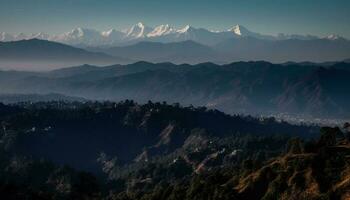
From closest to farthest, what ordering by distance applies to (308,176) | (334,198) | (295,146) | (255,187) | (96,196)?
(334,198) < (308,176) < (255,187) < (295,146) < (96,196)

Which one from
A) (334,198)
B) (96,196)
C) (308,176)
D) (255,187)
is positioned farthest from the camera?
(96,196)

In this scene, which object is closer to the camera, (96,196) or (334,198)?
(334,198)

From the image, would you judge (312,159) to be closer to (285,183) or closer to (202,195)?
(285,183)

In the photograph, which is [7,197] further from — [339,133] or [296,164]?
[339,133]

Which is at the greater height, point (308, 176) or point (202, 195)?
point (308, 176)

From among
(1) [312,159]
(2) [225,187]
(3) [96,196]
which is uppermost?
(1) [312,159]

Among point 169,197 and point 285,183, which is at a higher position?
point 285,183

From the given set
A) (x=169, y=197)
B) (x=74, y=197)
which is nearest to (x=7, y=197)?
(x=74, y=197)

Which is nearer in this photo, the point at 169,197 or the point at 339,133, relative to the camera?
the point at 169,197

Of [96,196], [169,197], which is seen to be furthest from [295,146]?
[96,196]
